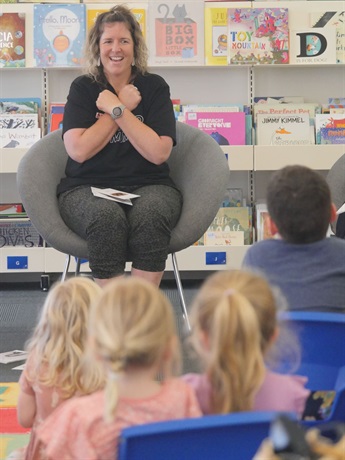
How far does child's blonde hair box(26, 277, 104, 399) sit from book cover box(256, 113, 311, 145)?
2794 millimetres

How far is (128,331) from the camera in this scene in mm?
1067

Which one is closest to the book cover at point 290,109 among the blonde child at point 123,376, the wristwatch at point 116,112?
the wristwatch at point 116,112

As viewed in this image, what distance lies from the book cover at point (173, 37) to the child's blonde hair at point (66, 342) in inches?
110

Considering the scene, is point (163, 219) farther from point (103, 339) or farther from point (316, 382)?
point (103, 339)

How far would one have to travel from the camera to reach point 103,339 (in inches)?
42.1

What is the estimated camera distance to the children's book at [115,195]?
8.91 feet

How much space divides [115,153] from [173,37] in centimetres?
144

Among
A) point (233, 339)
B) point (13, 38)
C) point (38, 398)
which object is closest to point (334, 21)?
point (13, 38)

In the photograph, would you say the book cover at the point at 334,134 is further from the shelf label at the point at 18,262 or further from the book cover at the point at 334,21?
the shelf label at the point at 18,262

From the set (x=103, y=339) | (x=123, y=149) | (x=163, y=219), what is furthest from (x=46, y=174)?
(x=103, y=339)

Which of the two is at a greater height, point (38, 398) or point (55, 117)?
point (55, 117)

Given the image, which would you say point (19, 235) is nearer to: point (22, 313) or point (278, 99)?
point (22, 313)

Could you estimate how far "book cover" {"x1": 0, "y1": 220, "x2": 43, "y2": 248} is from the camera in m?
4.23

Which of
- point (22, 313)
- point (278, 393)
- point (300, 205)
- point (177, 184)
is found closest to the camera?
point (278, 393)
